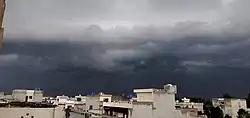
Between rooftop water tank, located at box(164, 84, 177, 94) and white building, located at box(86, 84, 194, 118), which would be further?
rooftop water tank, located at box(164, 84, 177, 94)

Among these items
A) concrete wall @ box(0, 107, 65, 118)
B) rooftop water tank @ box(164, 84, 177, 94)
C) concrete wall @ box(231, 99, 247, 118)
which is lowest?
concrete wall @ box(0, 107, 65, 118)

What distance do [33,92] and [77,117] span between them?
3070cm

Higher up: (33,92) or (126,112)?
(33,92)

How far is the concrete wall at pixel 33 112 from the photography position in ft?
158

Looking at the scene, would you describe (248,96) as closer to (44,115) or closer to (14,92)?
(14,92)

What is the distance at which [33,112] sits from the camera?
167ft

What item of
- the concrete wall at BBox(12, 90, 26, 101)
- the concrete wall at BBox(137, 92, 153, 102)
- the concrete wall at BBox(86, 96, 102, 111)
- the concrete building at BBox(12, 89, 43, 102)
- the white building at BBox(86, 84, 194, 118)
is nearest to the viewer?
the white building at BBox(86, 84, 194, 118)

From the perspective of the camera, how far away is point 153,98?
45.4 m

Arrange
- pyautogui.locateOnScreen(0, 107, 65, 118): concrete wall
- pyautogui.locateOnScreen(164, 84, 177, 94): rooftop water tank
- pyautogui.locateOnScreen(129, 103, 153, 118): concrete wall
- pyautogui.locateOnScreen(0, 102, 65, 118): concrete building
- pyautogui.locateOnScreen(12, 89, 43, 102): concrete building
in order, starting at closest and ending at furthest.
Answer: pyautogui.locateOnScreen(129, 103, 153, 118): concrete wall
pyautogui.locateOnScreen(164, 84, 177, 94): rooftop water tank
pyautogui.locateOnScreen(0, 107, 65, 118): concrete wall
pyautogui.locateOnScreen(0, 102, 65, 118): concrete building
pyautogui.locateOnScreen(12, 89, 43, 102): concrete building

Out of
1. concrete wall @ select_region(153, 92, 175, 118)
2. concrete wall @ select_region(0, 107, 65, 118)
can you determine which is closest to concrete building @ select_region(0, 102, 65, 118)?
concrete wall @ select_region(0, 107, 65, 118)

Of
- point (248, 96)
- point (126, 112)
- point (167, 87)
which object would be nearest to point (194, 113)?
point (167, 87)

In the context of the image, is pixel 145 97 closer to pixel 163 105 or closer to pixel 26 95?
pixel 163 105

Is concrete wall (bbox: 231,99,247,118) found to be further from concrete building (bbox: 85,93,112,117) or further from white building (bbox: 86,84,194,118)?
white building (bbox: 86,84,194,118)

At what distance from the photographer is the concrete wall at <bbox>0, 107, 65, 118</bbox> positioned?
48.2 meters
